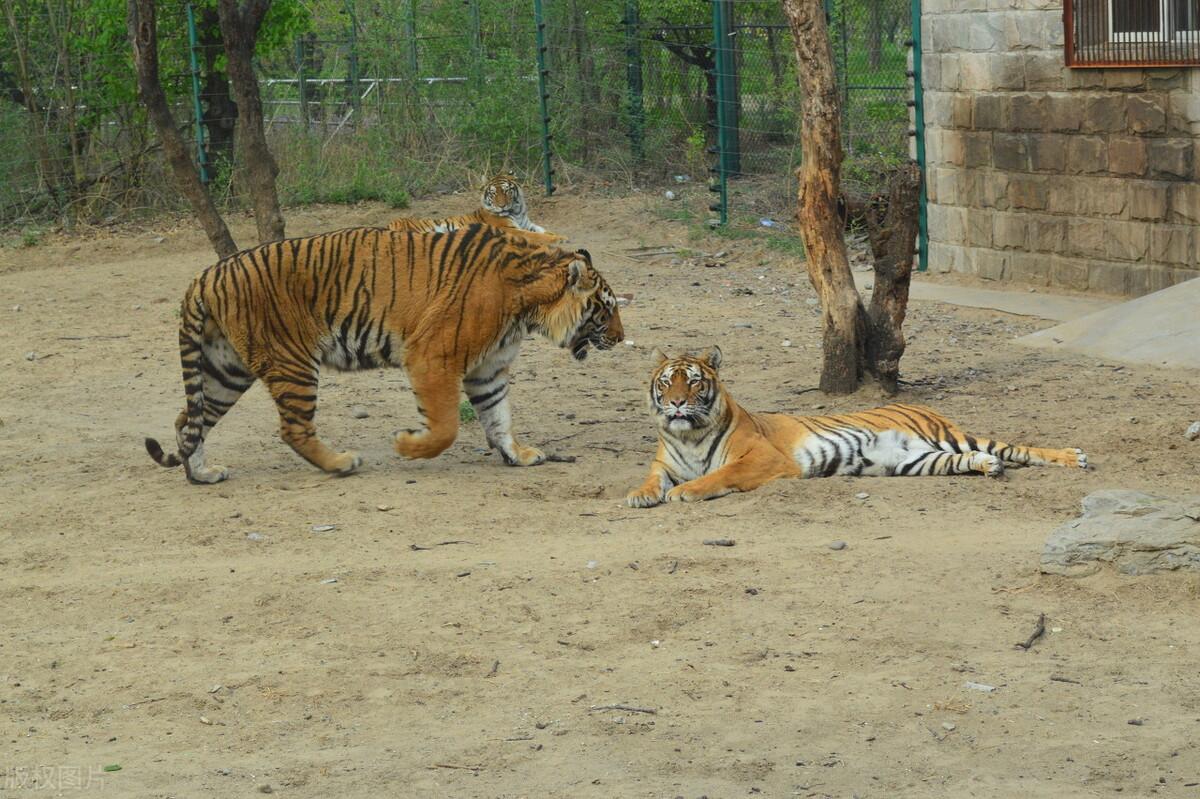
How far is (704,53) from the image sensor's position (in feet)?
51.8

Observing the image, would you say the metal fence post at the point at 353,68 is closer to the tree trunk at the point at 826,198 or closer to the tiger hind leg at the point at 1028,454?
the tree trunk at the point at 826,198

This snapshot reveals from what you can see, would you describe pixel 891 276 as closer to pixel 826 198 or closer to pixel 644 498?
pixel 826 198

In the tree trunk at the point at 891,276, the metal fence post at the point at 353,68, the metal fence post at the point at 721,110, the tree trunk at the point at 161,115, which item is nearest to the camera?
the tree trunk at the point at 891,276

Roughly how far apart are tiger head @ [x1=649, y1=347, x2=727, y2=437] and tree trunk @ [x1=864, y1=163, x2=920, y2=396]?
165cm

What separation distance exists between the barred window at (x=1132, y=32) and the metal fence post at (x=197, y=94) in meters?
8.58

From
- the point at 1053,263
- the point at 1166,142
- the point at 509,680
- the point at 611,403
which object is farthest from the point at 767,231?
the point at 509,680

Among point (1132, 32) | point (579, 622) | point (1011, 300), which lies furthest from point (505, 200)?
point (579, 622)

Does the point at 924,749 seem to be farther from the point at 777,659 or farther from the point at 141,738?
the point at 141,738

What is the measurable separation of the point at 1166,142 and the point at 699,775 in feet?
24.9

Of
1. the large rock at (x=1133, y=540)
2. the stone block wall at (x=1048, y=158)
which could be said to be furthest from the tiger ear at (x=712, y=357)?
the stone block wall at (x=1048, y=158)

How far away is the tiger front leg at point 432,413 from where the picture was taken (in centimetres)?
694

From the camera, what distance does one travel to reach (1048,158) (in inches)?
429

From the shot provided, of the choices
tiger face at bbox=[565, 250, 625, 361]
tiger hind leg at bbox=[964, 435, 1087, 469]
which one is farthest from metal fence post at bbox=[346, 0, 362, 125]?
tiger hind leg at bbox=[964, 435, 1087, 469]

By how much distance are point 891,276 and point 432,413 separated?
2.68m
